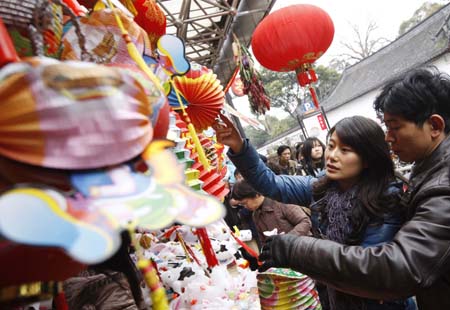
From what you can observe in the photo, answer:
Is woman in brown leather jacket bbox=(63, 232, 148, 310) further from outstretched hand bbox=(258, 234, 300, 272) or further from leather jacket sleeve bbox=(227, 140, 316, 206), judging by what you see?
leather jacket sleeve bbox=(227, 140, 316, 206)

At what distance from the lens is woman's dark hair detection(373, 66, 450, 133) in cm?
96

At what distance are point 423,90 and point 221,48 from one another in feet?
21.0

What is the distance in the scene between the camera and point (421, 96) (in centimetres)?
96

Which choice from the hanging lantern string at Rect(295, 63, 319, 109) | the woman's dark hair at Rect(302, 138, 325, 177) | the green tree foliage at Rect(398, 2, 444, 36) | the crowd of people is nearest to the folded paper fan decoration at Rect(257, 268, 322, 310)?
the crowd of people

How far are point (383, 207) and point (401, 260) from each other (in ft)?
0.94

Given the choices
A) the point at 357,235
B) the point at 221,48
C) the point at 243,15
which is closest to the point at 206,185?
the point at 357,235

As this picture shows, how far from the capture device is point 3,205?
29 centimetres

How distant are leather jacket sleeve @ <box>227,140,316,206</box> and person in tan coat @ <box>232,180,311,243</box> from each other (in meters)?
0.55

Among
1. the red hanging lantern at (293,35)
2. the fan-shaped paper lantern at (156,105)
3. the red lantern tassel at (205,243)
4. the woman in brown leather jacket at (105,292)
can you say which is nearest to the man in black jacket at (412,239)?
the red lantern tassel at (205,243)

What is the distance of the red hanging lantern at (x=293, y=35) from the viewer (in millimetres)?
3604

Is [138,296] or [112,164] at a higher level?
[112,164]

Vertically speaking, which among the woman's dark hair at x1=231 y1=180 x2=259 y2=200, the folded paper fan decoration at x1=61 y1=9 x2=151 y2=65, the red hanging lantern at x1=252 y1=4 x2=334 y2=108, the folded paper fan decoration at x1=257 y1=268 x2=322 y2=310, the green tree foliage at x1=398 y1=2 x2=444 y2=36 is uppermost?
the green tree foliage at x1=398 y1=2 x2=444 y2=36

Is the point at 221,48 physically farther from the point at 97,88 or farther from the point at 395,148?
the point at 97,88

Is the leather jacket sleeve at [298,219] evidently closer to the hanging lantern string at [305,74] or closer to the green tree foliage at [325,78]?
the hanging lantern string at [305,74]
